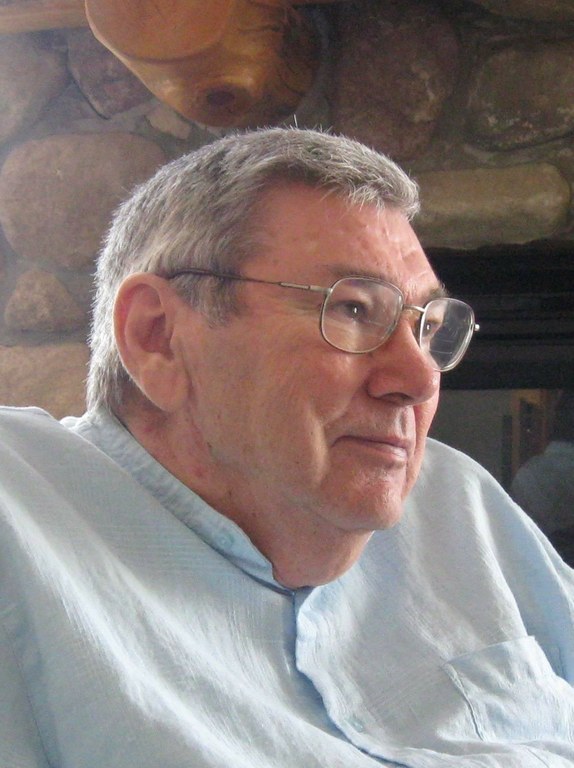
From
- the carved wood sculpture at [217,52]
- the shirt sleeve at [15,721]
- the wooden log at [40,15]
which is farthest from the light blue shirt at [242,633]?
the wooden log at [40,15]

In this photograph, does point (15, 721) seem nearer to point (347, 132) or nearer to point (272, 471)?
point (272, 471)

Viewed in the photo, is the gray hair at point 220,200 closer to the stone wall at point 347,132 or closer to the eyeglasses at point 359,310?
the eyeglasses at point 359,310

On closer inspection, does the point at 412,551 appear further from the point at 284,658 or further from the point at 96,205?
the point at 96,205

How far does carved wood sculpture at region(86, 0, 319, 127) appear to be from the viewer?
1.38 metres

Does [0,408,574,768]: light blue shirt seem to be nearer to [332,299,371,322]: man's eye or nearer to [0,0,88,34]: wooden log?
[332,299,371,322]: man's eye

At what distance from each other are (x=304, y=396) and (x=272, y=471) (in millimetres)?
82

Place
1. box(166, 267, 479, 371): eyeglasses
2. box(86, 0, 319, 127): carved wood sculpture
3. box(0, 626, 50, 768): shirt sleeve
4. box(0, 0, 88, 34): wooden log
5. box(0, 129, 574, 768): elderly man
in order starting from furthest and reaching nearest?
box(0, 0, 88, 34): wooden log, box(86, 0, 319, 127): carved wood sculpture, box(166, 267, 479, 371): eyeglasses, box(0, 129, 574, 768): elderly man, box(0, 626, 50, 768): shirt sleeve

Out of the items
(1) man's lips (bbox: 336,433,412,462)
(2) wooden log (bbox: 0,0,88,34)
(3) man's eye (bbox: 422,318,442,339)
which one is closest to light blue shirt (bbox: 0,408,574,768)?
(1) man's lips (bbox: 336,433,412,462)

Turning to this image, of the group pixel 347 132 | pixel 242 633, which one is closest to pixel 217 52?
pixel 347 132

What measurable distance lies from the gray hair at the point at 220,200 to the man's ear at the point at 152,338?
3 centimetres

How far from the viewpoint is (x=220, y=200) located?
3.05 ft

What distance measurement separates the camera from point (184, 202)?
3.12 ft

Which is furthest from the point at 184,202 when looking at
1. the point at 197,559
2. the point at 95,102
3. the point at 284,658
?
the point at 95,102

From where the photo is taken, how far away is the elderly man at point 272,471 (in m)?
0.79
